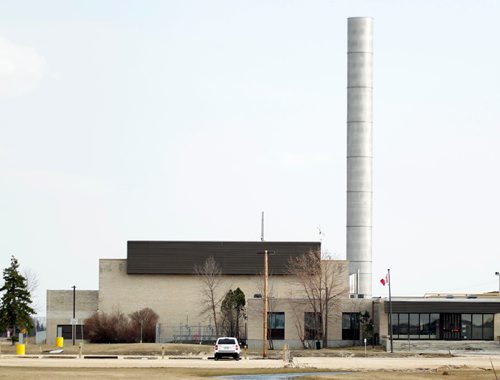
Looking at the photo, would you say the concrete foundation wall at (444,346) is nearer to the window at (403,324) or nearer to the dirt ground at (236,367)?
the window at (403,324)

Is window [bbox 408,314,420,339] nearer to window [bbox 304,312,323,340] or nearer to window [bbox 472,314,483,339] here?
window [bbox 472,314,483,339]

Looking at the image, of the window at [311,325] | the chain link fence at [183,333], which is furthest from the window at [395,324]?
the chain link fence at [183,333]

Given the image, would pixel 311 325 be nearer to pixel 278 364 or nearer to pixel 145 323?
pixel 145 323

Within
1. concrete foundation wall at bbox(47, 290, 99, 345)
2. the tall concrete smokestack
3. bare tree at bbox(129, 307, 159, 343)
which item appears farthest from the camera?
the tall concrete smokestack

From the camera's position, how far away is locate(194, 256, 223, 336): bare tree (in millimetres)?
120562

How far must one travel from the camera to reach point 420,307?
345 feet

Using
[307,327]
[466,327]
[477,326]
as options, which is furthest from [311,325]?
[477,326]

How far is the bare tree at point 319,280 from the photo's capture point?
110 m

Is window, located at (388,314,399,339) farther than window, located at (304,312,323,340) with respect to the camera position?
No

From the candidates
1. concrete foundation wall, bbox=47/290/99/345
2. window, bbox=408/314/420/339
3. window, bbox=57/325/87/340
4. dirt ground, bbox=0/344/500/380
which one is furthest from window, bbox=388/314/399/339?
window, bbox=57/325/87/340

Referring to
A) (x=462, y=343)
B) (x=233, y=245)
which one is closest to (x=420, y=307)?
(x=462, y=343)

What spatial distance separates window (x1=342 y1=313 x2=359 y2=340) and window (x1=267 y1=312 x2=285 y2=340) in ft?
19.1

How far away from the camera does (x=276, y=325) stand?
11044 cm

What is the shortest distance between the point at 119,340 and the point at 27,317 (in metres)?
12.5
